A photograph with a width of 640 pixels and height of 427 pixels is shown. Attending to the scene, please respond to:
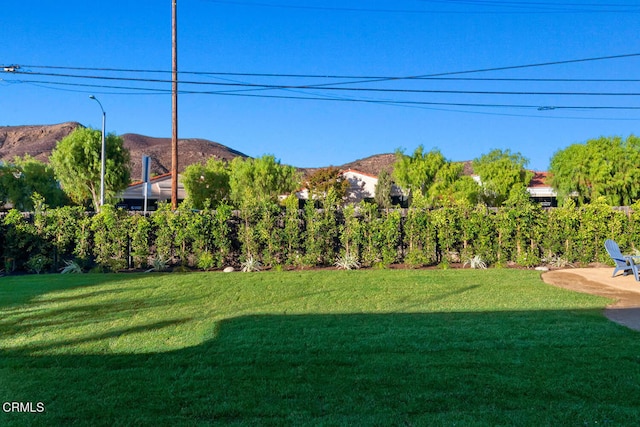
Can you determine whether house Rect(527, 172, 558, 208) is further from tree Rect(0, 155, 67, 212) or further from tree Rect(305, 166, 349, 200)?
tree Rect(0, 155, 67, 212)

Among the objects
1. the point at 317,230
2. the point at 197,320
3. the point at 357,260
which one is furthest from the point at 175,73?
the point at 197,320

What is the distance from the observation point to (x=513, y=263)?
13.5m

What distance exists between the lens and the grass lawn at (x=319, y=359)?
373cm

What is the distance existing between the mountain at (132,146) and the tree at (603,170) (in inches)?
2805

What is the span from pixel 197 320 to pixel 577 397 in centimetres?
493

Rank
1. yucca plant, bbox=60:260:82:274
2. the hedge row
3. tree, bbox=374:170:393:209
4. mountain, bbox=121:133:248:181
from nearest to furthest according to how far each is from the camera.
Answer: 1. yucca plant, bbox=60:260:82:274
2. the hedge row
3. tree, bbox=374:170:393:209
4. mountain, bbox=121:133:248:181

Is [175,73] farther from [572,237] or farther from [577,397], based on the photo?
[577,397]

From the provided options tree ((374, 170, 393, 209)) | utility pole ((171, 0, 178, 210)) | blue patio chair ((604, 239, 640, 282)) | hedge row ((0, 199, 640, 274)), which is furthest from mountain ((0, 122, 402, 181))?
blue patio chair ((604, 239, 640, 282))

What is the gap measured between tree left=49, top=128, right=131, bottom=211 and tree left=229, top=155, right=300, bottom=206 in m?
9.89

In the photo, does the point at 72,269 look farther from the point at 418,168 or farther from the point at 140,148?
the point at 140,148

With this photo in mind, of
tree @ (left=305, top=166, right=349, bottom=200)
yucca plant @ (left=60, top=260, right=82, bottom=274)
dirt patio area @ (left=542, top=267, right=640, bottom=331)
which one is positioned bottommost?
dirt patio area @ (left=542, top=267, right=640, bottom=331)

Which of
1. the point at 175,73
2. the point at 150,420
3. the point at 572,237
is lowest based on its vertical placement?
the point at 150,420

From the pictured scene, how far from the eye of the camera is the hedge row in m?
12.9

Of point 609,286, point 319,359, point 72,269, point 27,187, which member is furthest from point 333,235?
point 27,187
